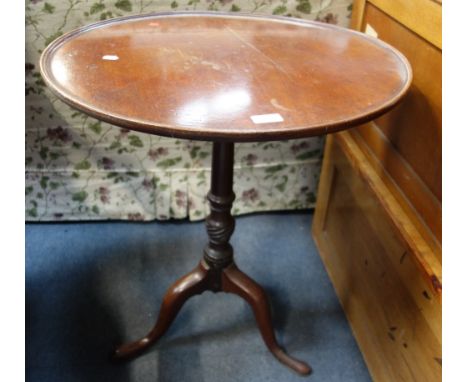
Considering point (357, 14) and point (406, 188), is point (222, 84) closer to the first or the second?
point (406, 188)

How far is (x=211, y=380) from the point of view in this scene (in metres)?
1.21

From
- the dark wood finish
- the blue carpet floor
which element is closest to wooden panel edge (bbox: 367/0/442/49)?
the dark wood finish

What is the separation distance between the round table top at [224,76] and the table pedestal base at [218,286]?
1.06 feet

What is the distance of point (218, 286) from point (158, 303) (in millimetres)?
300

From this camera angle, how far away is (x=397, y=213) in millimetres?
1054

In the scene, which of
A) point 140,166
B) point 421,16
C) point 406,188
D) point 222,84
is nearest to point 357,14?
point 421,16

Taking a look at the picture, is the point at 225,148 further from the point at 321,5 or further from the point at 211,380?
the point at 321,5

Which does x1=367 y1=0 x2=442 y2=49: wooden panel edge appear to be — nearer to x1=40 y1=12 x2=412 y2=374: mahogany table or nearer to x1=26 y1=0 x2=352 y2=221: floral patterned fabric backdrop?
x1=40 y1=12 x2=412 y2=374: mahogany table

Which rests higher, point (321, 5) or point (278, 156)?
point (321, 5)

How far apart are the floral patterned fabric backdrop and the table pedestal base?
22.0 inches

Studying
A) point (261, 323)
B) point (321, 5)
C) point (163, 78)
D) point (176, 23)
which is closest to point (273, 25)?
point (176, 23)

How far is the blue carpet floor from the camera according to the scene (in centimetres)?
124

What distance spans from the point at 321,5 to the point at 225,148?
75cm

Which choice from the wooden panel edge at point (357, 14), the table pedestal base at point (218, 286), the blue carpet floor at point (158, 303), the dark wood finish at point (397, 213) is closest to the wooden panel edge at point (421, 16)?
the dark wood finish at point (397, 213)
